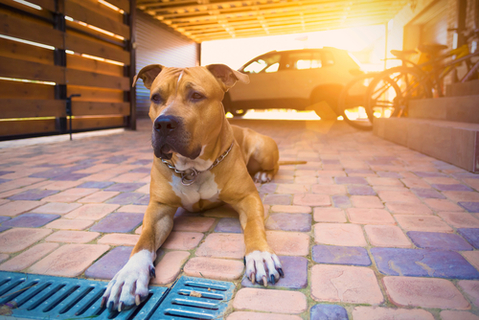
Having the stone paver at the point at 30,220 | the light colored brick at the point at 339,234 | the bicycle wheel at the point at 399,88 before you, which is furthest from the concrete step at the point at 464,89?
the stone paver at the point at 30,220

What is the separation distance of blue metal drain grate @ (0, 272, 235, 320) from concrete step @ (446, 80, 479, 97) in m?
5.62

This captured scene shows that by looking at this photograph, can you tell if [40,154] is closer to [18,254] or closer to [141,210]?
[141,210]

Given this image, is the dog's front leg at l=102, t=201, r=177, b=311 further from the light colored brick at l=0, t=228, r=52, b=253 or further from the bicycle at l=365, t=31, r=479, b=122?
the bicycle at l=365, t=31, r=479, b=122

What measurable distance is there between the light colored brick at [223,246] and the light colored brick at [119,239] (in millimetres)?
460

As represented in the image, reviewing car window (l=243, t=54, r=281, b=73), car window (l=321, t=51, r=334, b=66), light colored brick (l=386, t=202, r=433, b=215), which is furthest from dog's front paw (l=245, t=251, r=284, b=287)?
car window (l=243, t=54, r=281, b=73)

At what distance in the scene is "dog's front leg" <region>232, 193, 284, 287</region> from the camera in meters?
1.60

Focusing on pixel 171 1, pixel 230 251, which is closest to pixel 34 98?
pixel 230 251

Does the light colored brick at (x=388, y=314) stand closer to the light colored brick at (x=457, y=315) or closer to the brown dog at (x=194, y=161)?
the light colored brick at (x=457, y=315)

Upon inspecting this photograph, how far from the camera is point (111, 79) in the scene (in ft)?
27.6

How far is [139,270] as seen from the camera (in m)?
1.58

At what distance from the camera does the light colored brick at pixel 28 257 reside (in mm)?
1750

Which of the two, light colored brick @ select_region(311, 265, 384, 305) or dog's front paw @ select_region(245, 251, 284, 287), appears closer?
light colored brick @ select_region(311, 265, 384, 305)

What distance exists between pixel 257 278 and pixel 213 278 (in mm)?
231

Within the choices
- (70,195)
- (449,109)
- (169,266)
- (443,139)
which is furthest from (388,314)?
(449,109)
